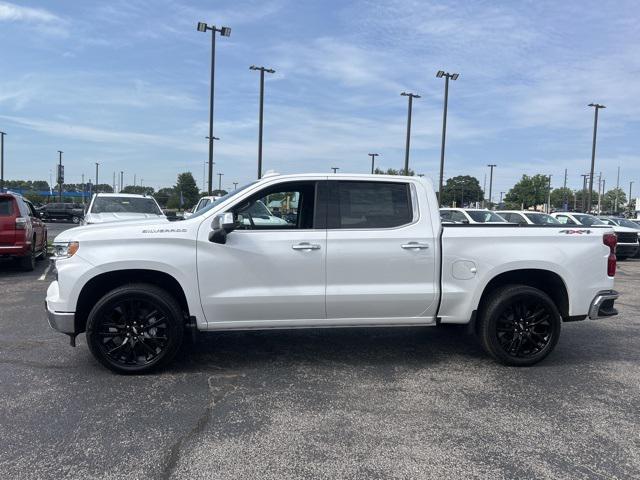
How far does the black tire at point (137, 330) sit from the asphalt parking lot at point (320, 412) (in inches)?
6.4

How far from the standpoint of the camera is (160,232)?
4750 mm

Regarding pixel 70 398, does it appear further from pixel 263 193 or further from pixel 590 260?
pixel 590 260

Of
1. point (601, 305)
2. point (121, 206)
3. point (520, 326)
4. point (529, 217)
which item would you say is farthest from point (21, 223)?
point (529, 217)

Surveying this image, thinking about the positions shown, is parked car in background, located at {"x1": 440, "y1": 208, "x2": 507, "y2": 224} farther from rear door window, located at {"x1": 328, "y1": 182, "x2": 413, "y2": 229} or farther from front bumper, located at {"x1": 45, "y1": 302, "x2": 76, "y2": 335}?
front bumper, located at {"x1": 45, "y1": 302, "x2": 76, "y2": 335}

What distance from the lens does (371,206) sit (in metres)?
5.11

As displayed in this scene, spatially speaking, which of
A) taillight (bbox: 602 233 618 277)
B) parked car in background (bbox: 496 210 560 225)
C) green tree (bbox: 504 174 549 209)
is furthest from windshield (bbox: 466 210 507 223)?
green tree (bbox: 504 174 549 209)

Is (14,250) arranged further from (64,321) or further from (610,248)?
(610,248)

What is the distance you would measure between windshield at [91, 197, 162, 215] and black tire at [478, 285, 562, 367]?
10340mm

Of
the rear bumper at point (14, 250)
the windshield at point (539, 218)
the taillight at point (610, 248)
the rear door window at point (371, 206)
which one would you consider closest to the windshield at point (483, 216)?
the windshield at point (539, 218)

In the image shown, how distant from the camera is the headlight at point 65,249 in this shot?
4684 mm

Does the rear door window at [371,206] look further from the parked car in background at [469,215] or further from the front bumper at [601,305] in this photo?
the parked car in background at [469,215]

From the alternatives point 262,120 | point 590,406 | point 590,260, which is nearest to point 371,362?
point 590,406

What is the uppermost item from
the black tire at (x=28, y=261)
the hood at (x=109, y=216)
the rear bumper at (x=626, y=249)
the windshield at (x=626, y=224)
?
the windshield at (x=626, y=224)

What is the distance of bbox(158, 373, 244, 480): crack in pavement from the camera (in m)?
3.24
